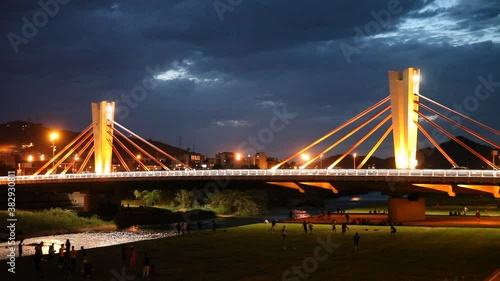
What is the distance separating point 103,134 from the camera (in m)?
92.4

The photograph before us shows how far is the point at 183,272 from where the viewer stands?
117ft

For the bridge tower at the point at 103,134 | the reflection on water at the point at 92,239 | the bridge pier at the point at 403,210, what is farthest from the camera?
the bridge tower at the point at 103,134

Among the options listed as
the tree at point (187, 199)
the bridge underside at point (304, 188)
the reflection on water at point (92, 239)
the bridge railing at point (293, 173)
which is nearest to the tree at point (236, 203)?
the tree at point (187, 199)

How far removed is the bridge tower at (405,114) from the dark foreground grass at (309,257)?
11.6 meters

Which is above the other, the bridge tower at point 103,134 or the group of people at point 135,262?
the bridge tower at point 103,134

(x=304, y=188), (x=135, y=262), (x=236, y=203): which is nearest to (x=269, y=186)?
(x=304, y=188)

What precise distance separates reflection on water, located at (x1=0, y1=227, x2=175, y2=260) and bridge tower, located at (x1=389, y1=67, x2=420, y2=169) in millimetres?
23899

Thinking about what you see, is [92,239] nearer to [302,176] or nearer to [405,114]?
[302,176]

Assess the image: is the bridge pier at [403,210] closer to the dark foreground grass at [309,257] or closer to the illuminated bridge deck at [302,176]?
the illuminated bridge deck at [302,176]

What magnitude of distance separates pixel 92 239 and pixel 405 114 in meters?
32.3

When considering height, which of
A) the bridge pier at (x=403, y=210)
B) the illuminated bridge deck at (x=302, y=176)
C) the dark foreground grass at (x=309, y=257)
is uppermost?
the illuminated bridge deck at (x=302, y=176)

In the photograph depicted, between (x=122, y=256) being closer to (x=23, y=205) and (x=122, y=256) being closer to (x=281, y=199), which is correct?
(x=23, y=205)

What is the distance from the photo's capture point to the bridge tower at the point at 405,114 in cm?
6481

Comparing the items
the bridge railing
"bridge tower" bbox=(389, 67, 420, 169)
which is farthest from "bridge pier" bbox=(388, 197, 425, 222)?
the bridge railing
